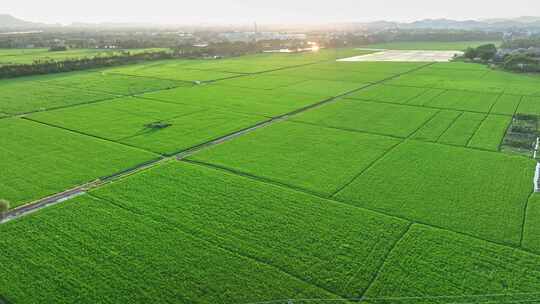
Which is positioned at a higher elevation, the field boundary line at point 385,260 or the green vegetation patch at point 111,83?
the green vegetation patch at point 111,83

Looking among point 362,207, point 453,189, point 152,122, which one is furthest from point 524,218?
point 152,122

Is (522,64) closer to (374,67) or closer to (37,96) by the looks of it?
(374,67)

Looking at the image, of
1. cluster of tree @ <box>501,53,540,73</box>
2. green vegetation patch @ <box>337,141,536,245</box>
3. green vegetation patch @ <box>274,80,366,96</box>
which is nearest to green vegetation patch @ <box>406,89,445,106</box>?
green vegetation patch @ <box>274,80,366,96</box>

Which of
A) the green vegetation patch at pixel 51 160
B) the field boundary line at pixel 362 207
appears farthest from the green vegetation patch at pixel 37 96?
the field boundary line at pixel 362 207

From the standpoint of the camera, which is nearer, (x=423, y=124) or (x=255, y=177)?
(x=255, y=177)

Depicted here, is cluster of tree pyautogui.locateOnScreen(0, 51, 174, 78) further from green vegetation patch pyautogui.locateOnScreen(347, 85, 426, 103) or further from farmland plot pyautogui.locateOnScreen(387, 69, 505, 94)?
farmland plot pyautogui.locateOnScreen(387, 69, 505, 94)

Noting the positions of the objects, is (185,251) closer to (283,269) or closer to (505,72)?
(283,269)

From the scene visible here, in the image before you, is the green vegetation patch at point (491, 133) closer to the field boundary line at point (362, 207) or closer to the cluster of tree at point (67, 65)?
A: the field boundary line at point (362, 207)
